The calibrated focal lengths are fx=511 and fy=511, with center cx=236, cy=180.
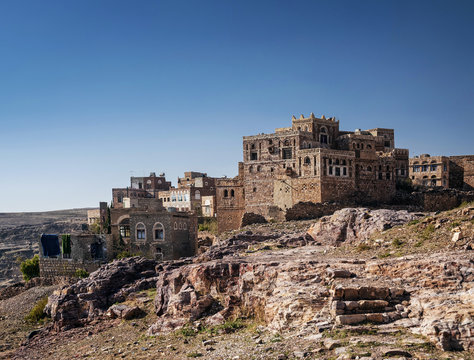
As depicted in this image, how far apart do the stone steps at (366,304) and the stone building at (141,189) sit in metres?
68.9

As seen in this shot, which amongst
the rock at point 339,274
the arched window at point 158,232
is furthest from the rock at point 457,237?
the arched window at point 158,232

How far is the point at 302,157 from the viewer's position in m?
51.5

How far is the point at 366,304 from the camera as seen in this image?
18.8 m

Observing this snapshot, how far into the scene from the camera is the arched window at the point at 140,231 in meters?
47.2

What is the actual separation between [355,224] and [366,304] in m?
14.8

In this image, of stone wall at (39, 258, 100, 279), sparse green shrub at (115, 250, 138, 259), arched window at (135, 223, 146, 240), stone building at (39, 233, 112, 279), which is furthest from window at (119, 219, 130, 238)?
stone wall at (39, 258, 100, 279)

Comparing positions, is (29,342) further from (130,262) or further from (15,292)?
(15,292)

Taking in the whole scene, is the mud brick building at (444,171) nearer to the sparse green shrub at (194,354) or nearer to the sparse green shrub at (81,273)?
the sparse green shrub at (81,273)

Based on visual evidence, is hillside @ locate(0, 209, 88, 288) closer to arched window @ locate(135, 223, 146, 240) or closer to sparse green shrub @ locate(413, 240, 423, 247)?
arched window @ locate(135, 223, 146, 240)

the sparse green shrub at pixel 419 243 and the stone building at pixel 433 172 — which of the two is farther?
the stone building at pixel 433 172

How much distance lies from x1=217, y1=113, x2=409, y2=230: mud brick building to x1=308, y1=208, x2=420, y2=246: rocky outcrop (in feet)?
45.5

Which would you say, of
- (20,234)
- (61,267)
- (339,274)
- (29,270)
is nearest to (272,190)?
(61,267)

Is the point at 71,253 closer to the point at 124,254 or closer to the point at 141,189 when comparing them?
the point at 124,254

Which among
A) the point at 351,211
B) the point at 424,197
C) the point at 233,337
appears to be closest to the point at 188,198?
the point at 424,197
